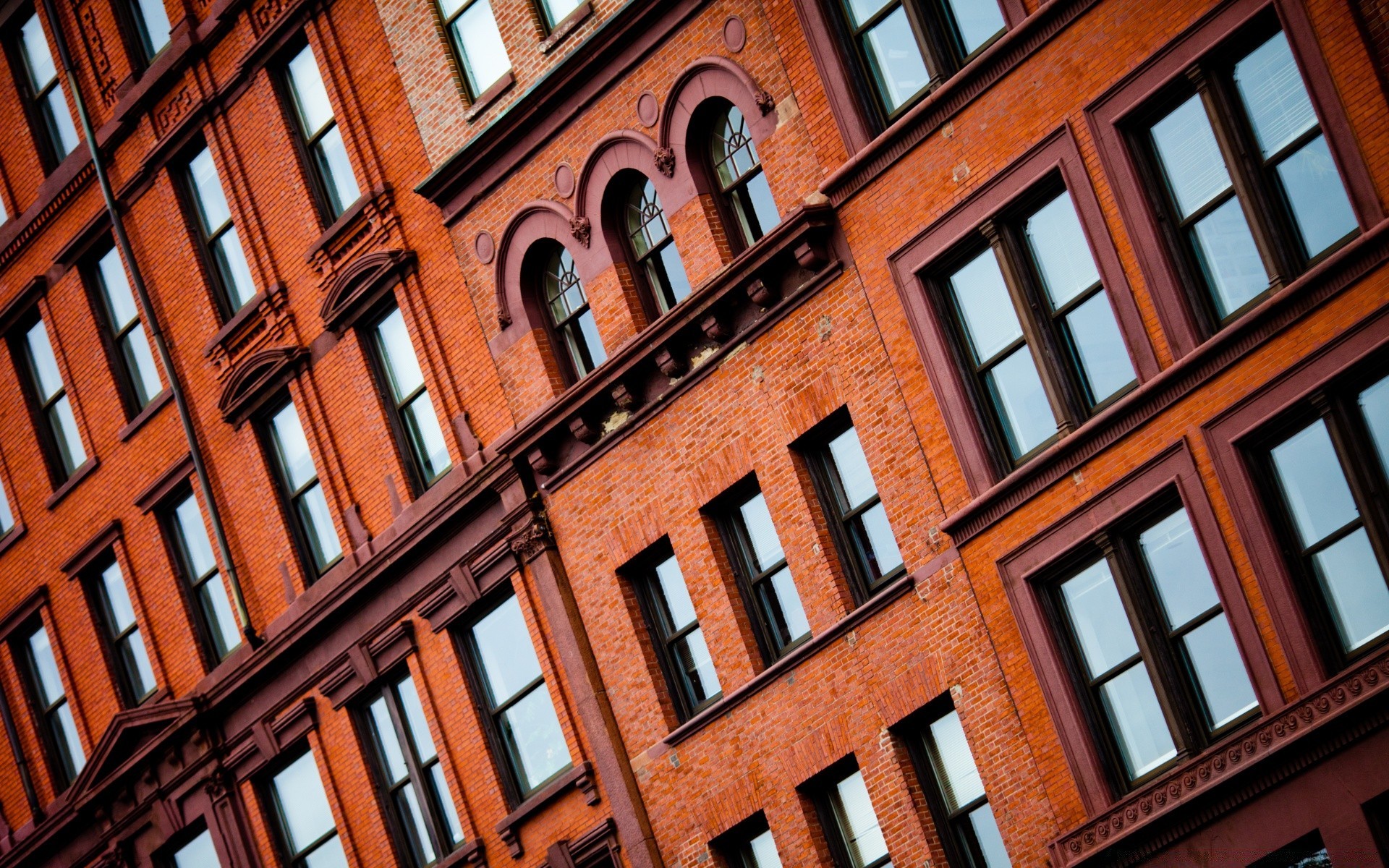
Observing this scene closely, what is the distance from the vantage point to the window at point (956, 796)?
74.5 ft

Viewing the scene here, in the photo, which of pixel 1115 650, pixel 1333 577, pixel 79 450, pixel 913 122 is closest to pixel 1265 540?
pixel 1333 577

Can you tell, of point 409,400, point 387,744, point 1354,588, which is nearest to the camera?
point 1354,588

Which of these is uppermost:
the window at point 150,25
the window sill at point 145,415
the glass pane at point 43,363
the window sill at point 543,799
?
the window at point 150,25

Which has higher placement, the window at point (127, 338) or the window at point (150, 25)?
the window at point (150, 25)

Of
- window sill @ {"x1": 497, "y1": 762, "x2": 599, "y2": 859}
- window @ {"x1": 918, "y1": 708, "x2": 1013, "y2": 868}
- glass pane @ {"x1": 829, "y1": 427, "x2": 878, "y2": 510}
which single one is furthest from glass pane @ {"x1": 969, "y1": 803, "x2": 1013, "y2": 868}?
window sill @ {"x1": 497, "y1": 762, "x2": 599, "y2": 859}

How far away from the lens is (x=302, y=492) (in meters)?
30.4

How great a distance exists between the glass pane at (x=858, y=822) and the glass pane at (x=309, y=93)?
11.9 meters

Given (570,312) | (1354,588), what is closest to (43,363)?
(570,312)

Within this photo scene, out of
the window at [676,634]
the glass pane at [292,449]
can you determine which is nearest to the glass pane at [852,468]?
the window at [676,634]

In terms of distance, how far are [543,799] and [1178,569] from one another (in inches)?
357

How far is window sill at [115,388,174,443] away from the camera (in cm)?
3206

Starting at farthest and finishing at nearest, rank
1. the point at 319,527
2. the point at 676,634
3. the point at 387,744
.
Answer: the point at 319,527 < the point at 387,744 < the point at 676,634

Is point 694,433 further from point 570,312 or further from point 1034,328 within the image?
point 1034,328

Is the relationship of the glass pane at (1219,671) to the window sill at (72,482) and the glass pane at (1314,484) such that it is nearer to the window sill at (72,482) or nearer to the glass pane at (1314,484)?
the glass pane at (1314,484)
